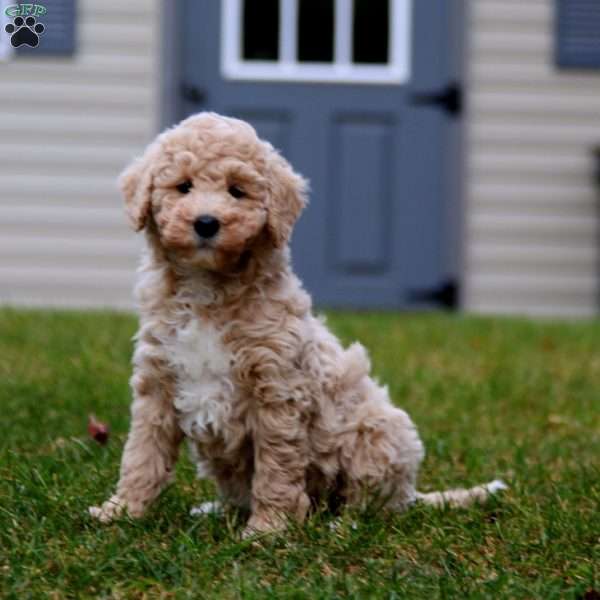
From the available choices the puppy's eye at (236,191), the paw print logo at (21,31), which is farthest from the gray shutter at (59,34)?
the puppy's eye at (236,191)

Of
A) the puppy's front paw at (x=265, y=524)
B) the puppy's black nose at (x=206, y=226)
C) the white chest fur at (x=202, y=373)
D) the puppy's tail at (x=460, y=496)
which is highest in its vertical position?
the puppy's black nose at (x=206, y=226)

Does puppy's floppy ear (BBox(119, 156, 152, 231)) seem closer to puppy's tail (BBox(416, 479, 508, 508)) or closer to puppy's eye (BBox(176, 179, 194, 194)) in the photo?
puppy's eye (BBox(176, 179, 194, 194))

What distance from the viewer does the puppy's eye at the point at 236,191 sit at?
305cm

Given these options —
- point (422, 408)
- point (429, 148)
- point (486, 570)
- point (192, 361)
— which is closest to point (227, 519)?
point (192, 361)

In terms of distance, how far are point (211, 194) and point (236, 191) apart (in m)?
0.09

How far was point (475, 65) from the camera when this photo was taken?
29.2 feet

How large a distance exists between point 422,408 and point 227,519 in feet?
6.54

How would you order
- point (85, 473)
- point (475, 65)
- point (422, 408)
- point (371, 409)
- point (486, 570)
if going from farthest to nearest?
point (475, 65) < point (422, 408) < point (85, 473) < point (371, 409) < point (486, 570)

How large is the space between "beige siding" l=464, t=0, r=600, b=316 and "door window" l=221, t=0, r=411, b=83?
0.61 m

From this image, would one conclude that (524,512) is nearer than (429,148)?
Yes

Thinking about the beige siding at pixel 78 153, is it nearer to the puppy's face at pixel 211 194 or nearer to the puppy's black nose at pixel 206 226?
the puppy's face at pixel 211 194

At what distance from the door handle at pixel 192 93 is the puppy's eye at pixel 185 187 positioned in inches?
227

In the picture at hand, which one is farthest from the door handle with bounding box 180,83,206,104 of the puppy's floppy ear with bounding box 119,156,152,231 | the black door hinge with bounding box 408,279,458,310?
the puppy's floppy ear with bounding box 119,156,152,231

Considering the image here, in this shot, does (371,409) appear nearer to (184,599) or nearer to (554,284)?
(184,599)
